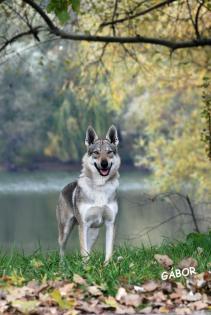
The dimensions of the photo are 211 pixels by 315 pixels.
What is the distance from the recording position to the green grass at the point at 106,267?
8263mm

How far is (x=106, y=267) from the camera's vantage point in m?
8.80

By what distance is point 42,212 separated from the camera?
38.6 metres

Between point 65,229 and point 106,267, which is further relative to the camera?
point 65,229

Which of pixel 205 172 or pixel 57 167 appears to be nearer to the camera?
pixel 205 172

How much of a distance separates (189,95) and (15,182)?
60.5ft

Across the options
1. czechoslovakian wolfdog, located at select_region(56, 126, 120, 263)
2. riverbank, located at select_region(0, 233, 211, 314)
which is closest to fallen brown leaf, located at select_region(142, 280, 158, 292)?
riverbank, located at select_region(0, 233, 211, 314)

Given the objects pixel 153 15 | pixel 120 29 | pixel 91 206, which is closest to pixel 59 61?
pixel 120 29

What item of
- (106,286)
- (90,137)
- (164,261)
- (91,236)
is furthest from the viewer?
(91,236)

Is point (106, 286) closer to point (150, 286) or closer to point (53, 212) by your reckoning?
point (150, 286)

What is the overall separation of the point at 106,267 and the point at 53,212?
2911cm

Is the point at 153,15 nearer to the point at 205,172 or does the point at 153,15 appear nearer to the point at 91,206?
the point at 91,206

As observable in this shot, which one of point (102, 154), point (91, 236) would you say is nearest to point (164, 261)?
point (102, 154)

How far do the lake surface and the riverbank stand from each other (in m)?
13.1

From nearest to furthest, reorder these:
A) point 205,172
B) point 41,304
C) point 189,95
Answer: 1. point 41,304
2. point 205,172
3. point 189,95
